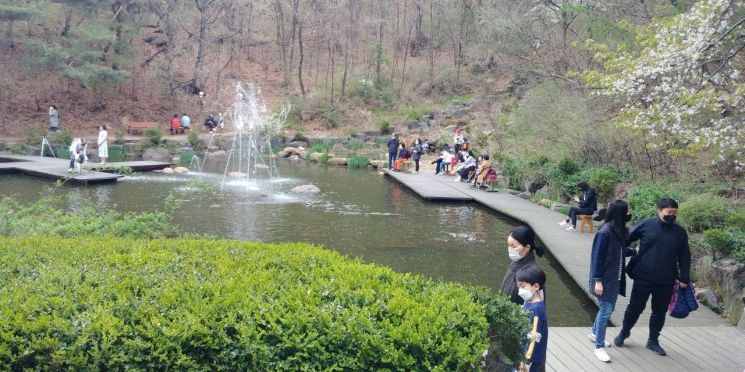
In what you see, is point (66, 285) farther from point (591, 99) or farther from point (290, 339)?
point (591, 99)

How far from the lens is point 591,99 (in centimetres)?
1591

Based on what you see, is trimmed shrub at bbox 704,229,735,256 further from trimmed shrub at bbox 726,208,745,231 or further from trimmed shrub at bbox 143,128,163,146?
trimmed shrub at bbox 143,128,163,146

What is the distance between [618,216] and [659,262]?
0.60 m

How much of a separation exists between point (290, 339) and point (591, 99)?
14.4 meters

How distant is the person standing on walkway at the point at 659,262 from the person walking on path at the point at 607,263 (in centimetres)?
20

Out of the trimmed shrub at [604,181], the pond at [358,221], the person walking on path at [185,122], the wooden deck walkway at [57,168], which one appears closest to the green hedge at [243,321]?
the pond at [358,221]

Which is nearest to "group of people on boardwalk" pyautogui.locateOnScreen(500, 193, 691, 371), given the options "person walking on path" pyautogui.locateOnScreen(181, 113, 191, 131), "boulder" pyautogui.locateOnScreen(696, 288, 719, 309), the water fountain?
"boulder" pyautogui.locateOnScreen(696, 288, 719, 309)

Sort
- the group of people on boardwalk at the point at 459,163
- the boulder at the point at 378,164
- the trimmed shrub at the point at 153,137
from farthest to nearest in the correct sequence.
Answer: the trimmed shrub at the point at 153,137 < the boulder at the point at 378,164 < the group of people on boardwalk at the point at 459,163

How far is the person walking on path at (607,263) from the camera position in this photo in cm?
517

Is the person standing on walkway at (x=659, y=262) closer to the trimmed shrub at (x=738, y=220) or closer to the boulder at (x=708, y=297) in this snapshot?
the boulder at (x=708, y=297)

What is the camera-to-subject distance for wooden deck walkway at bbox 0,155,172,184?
16.8 m

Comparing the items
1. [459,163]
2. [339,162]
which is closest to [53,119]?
[339,162]

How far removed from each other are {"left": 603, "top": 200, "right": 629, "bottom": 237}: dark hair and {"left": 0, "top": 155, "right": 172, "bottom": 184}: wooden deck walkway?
12704 millimetres

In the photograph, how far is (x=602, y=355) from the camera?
5.27 metres
